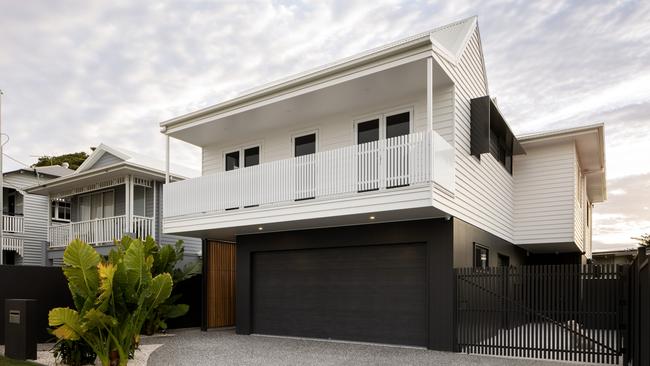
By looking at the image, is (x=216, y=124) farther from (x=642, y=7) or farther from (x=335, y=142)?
(x=642, y=7)

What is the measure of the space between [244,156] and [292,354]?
6987 millimetres

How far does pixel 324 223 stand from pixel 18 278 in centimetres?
808

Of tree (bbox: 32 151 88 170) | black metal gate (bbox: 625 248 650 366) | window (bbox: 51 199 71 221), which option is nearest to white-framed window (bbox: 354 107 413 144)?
black metal gate (bbox: 625 248 650 366)

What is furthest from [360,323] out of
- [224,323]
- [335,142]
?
[224,323]

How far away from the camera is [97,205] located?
22953mm

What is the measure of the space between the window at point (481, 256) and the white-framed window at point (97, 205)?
1643 centimetres

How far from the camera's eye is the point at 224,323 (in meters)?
16.9

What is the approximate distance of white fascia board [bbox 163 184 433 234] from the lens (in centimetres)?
1028

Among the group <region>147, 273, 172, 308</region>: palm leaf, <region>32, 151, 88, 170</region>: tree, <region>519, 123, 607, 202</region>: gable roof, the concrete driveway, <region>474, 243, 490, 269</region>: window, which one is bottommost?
the concrete driveway

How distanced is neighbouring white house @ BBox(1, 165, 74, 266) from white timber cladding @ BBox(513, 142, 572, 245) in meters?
20.7

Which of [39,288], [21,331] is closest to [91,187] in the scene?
[39,288]

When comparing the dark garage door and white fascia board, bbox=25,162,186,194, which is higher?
white fascia board, bbox=25,162,186,194

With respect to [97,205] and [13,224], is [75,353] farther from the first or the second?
[13,224]

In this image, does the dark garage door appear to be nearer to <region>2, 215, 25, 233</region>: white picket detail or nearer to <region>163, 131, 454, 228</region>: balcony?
<region>163, 131, 454, 228</region>: balcony
